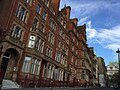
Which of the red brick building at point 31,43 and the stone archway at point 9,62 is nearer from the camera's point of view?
the stone archway at point 9,62

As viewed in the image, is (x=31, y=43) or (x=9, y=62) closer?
(x=9, y=62)

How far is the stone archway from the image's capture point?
20.5 m

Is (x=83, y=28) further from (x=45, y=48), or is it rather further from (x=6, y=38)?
(x=6, y=38)

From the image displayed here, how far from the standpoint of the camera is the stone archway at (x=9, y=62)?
20531 millimetres

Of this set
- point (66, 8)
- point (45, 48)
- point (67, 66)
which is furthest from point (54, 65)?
point (66, 8)

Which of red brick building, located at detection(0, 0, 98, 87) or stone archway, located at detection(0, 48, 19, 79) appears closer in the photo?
stone archway, located at detection(0, 48, 19, 79)

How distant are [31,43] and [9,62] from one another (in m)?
5.14

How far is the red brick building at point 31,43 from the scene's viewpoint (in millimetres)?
20781

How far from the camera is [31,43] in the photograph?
24797mm

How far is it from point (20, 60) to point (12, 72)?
2.13 meters

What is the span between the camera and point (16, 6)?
880 inches

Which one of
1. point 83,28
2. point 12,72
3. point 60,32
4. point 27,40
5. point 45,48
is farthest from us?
point 83,28

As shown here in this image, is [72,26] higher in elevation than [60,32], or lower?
higher

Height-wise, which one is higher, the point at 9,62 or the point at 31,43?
the point at 31,43
